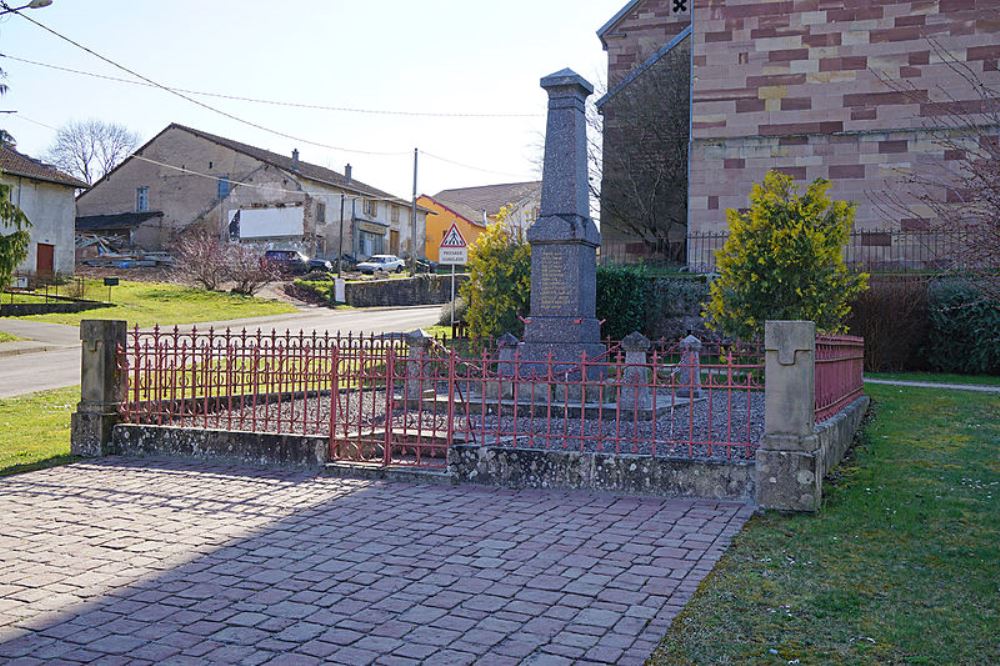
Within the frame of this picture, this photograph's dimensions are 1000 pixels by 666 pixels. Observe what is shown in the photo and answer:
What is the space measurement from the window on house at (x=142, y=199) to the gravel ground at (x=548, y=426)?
45346mm

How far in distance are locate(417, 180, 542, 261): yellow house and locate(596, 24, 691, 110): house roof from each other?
32.1 metres

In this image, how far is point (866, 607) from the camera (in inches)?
189

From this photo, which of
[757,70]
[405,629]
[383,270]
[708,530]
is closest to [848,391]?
[708,530]

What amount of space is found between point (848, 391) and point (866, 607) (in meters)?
6.71

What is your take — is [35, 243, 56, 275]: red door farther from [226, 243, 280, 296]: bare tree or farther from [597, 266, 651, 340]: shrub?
[597, 266, 651, 340]: shrub

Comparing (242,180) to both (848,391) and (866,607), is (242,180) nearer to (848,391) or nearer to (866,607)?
(848,391)

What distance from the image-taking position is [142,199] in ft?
178

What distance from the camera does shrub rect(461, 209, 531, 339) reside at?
18.6m

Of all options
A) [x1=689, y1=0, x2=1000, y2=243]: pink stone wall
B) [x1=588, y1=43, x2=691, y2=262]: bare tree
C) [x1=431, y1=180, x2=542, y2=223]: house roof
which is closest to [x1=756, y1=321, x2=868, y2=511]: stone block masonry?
[x1=689, y1=0, x2=1000, y2=243]: pink stone wall

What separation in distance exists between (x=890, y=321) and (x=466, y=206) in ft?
193

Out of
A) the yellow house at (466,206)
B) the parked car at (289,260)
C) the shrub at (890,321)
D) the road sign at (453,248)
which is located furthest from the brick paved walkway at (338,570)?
the yellow house at (466,206)

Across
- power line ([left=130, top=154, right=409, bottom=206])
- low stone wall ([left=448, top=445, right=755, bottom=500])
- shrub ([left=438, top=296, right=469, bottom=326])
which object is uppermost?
power line ([left=130, top=154, right=409, bottom=206])

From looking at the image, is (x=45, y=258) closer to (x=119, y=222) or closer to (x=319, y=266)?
(x=319, y=266)

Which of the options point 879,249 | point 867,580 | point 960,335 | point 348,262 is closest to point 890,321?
point 960,335
